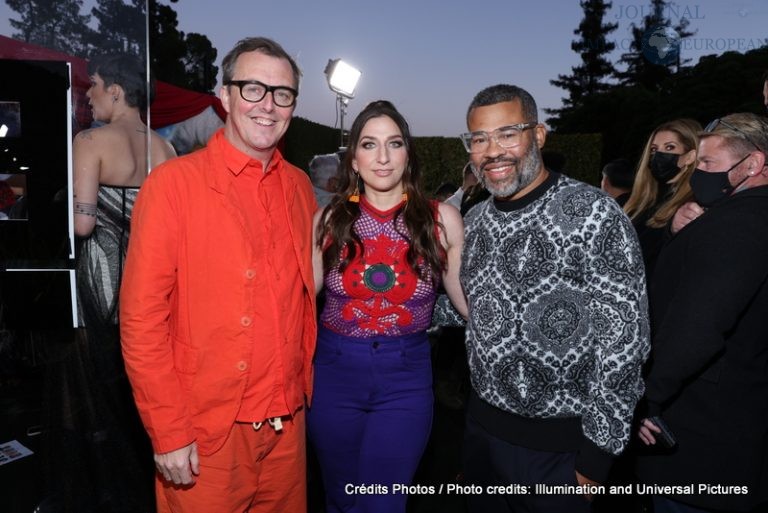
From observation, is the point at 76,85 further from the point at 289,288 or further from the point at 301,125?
the point at 301,125

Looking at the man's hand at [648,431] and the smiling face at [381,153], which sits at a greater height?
the smiling face at [381,153]

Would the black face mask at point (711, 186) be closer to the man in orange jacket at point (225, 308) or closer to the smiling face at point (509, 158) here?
the smiling face at point (509, 158)

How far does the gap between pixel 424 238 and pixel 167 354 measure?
3.82 ft

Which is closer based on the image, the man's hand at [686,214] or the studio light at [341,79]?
the man's hand at [686,214]

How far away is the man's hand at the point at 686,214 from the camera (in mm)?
2641

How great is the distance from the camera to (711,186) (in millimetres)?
2318

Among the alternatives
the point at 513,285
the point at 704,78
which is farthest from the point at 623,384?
the point at 704,78

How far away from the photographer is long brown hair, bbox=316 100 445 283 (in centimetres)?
234

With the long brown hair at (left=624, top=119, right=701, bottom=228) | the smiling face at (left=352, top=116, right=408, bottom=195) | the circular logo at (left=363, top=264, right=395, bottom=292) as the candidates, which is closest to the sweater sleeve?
the circular logo at (left=363, top=264, right=395, bottom=292)

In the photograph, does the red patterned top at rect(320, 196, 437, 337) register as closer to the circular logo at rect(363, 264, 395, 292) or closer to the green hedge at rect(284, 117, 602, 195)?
the circular logo at rect(363, 264, 395, 292)

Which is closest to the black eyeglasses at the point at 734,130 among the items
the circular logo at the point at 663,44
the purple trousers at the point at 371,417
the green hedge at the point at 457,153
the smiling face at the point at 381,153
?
the smiling face at the point at 381,153

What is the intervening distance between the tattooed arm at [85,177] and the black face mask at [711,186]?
275cm

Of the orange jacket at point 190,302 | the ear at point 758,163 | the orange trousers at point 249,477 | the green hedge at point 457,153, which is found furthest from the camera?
the green hedge at point 457,153

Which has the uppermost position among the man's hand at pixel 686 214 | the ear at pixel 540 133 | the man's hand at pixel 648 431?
the ear at pixel 540 133
